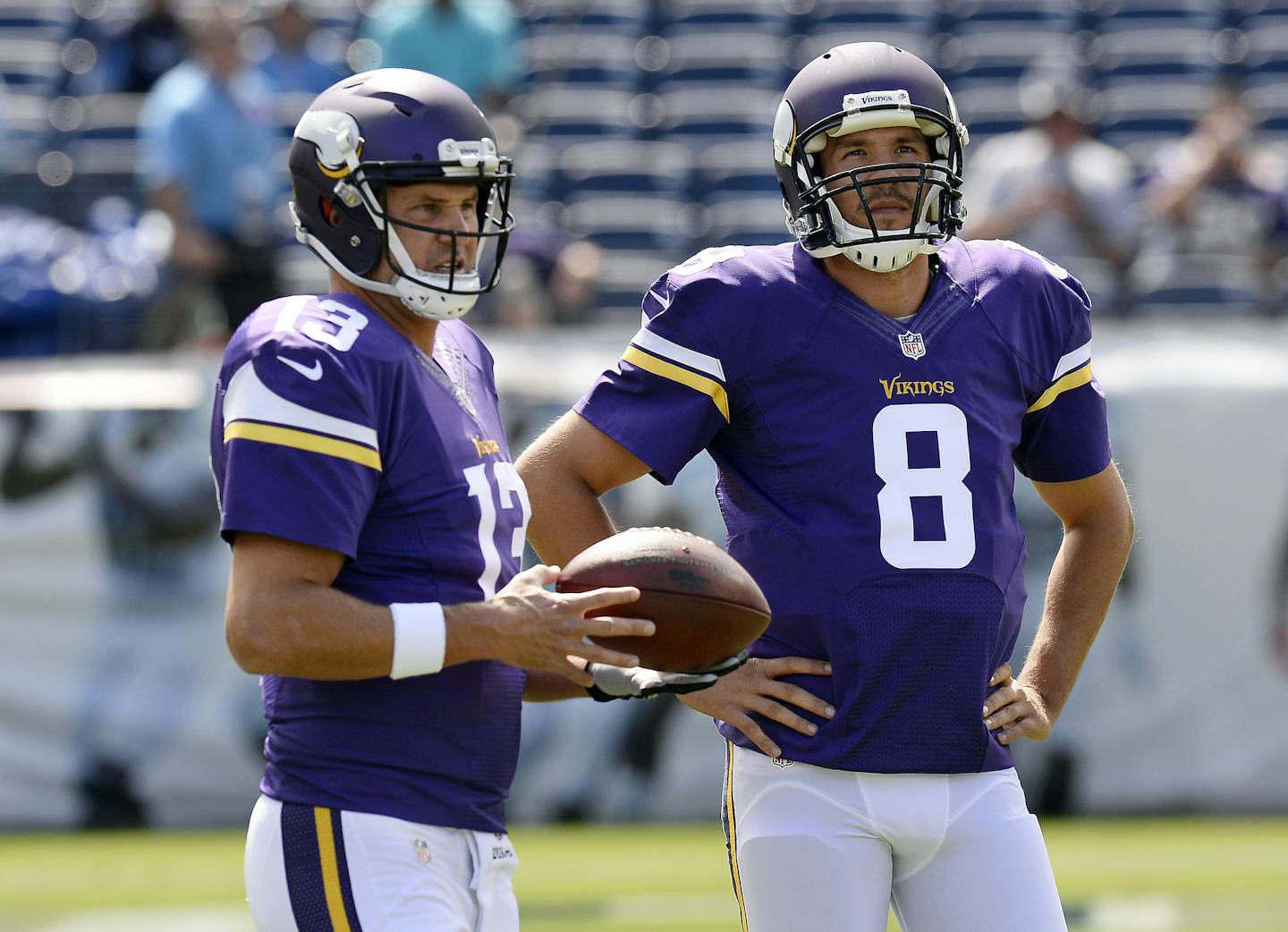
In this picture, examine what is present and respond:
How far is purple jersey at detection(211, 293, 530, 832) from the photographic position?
2512 millimetres

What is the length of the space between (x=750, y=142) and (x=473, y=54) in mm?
1741

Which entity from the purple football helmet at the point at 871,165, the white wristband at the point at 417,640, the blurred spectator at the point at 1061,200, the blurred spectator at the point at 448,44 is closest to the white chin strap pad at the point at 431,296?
the white wristband at the point at 417,640

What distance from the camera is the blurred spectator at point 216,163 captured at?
7.54 m

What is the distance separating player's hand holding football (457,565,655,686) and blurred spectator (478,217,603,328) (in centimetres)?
503

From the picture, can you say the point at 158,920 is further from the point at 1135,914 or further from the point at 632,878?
the point at 1135,914

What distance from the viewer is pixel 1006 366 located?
3031mm

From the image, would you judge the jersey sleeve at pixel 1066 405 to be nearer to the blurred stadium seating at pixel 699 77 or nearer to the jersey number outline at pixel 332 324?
the jersey number outline at pixel 332 324

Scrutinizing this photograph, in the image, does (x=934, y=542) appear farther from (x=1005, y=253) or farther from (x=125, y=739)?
(x=125, y=739)

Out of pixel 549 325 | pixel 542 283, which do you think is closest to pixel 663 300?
pixel 549 325

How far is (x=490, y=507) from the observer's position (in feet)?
8.98

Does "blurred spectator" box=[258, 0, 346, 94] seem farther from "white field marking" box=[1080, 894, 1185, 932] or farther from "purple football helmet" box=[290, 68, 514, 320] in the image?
"purple football helmet" box=[290, 68, 514, 320]

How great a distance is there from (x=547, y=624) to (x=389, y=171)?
741 mm

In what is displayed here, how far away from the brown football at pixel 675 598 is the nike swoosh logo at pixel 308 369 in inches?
18.5

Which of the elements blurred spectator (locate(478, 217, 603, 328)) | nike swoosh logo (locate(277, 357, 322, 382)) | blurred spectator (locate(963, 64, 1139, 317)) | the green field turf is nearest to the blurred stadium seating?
blurred spectator (locate(478, 217, 603, 328))
